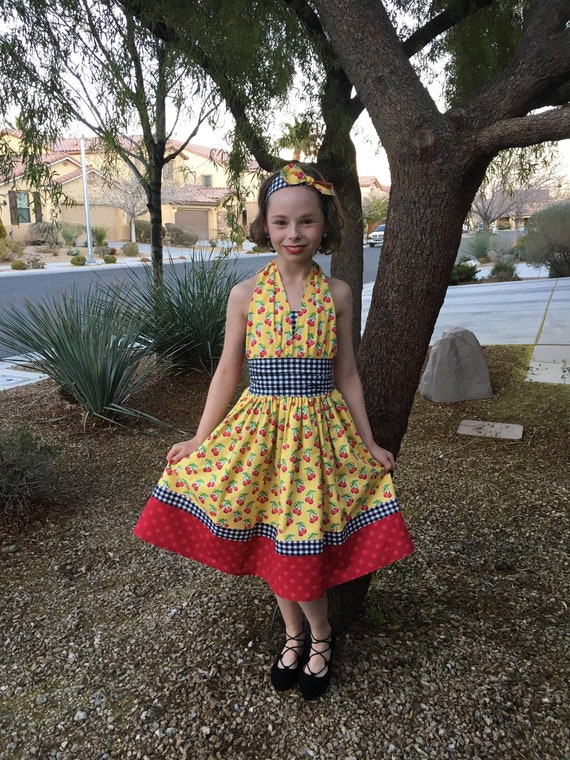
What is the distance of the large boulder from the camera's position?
5.34 meters

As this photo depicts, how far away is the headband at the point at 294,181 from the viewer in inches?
71.6

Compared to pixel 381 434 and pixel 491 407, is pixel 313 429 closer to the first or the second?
pixel 381 434

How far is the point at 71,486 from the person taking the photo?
390 centimetres

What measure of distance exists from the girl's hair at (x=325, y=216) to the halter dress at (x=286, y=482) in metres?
0.12

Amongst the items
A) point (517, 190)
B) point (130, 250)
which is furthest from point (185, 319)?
point (517, 190)

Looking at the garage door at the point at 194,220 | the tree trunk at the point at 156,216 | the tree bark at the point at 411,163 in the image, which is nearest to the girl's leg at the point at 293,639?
the tree bark at the point at 411,163

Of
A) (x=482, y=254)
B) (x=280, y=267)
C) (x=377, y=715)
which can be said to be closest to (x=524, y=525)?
(x=377, y=715)

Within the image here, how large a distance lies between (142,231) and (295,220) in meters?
39.0

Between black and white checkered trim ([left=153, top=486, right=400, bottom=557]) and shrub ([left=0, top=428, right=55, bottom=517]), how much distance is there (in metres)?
1.80

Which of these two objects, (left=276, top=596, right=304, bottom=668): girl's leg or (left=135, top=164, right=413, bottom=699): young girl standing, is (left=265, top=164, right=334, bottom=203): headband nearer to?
(left=135, top=164, right=413, bottom=699): young girl standing

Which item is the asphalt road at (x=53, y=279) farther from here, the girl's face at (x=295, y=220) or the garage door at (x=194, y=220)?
the garage door at (x=194, y=220)

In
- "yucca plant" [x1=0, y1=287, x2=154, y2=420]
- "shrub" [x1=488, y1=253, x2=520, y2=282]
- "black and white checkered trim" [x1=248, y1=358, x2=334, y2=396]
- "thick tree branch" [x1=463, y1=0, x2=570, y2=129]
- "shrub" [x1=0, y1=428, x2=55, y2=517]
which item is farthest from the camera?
"shrub" [x1=488, y1=253, x2=520, y2=282]

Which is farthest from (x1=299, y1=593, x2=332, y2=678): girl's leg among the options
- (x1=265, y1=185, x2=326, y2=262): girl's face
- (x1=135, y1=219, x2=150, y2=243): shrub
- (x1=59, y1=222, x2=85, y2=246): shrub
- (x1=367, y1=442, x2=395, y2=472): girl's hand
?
(x1=135, y1=219, x2=150, y2=243): shrub

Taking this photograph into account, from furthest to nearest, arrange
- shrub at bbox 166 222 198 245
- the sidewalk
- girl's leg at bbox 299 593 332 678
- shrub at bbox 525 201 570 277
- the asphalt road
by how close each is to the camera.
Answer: shrub at bbox 166 222 198 245
the asphalt road
shrub at bbox 525 201 570 277
the sidewalk
girl's leg at bbox 299 593 332 678
